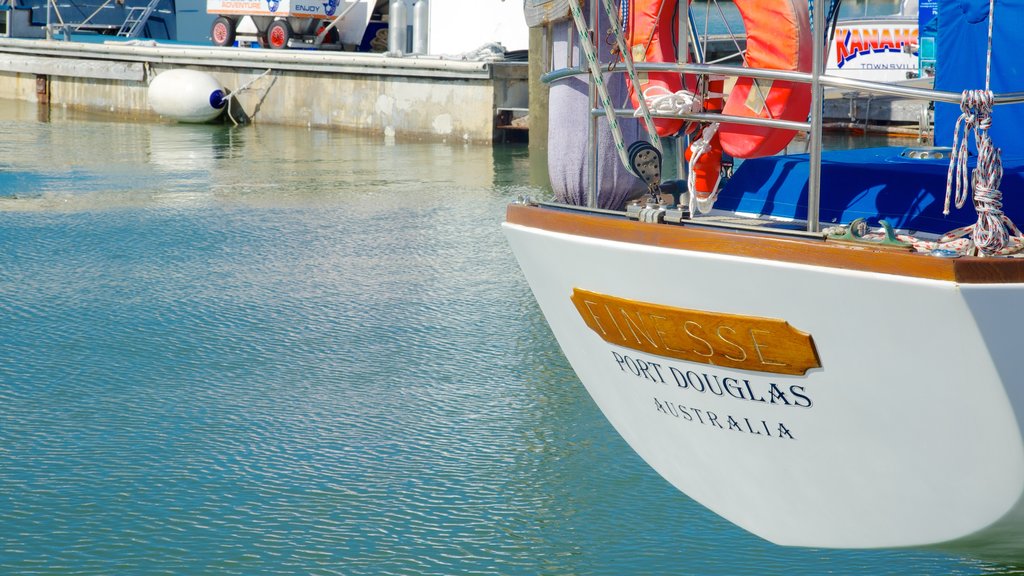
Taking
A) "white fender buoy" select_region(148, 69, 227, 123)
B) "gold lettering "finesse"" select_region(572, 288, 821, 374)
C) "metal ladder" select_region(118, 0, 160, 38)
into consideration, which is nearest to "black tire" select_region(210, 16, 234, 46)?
"white fender buoy" select_region(148, 69, 227, 123)

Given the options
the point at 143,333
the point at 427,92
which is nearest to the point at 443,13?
the point at 427,92

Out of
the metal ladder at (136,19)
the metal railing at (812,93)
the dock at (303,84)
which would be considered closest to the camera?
the metal railing at (812,93)

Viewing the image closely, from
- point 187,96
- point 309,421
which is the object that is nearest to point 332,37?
point 187,96

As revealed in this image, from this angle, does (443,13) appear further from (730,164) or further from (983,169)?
(983,169)

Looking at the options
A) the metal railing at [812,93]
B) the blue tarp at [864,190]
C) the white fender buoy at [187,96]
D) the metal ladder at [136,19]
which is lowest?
the blue tarp at [864,190]

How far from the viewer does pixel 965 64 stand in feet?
13.6

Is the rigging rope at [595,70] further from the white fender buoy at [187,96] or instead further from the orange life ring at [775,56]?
the white fender buoy at [187,96]

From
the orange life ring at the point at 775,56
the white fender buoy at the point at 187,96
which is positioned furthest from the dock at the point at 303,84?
the orange life ring at the point at 775,56

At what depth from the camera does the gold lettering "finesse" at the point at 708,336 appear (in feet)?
10.5

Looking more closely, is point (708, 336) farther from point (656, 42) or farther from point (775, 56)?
point (656, 42)

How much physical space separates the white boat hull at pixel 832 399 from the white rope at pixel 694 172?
247 millimetres

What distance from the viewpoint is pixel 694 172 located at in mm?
3820

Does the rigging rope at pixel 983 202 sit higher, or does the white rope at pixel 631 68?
the white rope at pixel 631 68

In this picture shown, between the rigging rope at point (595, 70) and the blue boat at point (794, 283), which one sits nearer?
the blue boat at point (794, 283)
